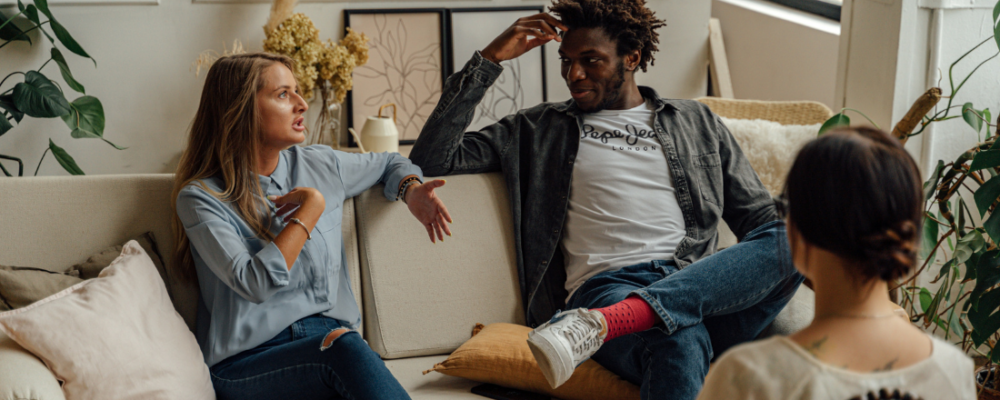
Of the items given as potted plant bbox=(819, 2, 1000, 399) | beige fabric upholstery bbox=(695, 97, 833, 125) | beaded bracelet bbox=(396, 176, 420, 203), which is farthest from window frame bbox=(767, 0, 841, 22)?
beaded bracelet bbox=(396, 176, 420, 203)

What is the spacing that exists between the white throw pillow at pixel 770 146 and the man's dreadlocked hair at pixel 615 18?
19.6 inches

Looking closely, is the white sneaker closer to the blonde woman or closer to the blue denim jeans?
the blue denim jeans

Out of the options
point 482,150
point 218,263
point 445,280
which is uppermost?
point 482,150

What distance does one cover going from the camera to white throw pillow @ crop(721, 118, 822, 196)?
87.6 inches

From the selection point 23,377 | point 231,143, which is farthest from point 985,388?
point 23,377

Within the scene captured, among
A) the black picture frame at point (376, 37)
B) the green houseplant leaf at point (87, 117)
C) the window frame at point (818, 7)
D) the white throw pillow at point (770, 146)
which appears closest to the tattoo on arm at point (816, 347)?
the white throw pillow at point (770, 146)

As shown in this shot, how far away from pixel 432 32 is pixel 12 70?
1609 mm

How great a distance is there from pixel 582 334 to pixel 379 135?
175 cm

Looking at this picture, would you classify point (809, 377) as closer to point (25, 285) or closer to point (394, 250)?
point (394, 250)

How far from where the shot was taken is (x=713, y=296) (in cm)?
152

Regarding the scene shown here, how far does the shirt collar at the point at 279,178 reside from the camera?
64.7 inches

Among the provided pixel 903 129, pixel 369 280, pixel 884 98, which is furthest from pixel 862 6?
pixel 369 280

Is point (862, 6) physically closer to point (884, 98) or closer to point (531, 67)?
point (884, 98)

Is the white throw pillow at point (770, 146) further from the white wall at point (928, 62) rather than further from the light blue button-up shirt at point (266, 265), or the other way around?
the light blue button-up shirt at point (266, 265)
